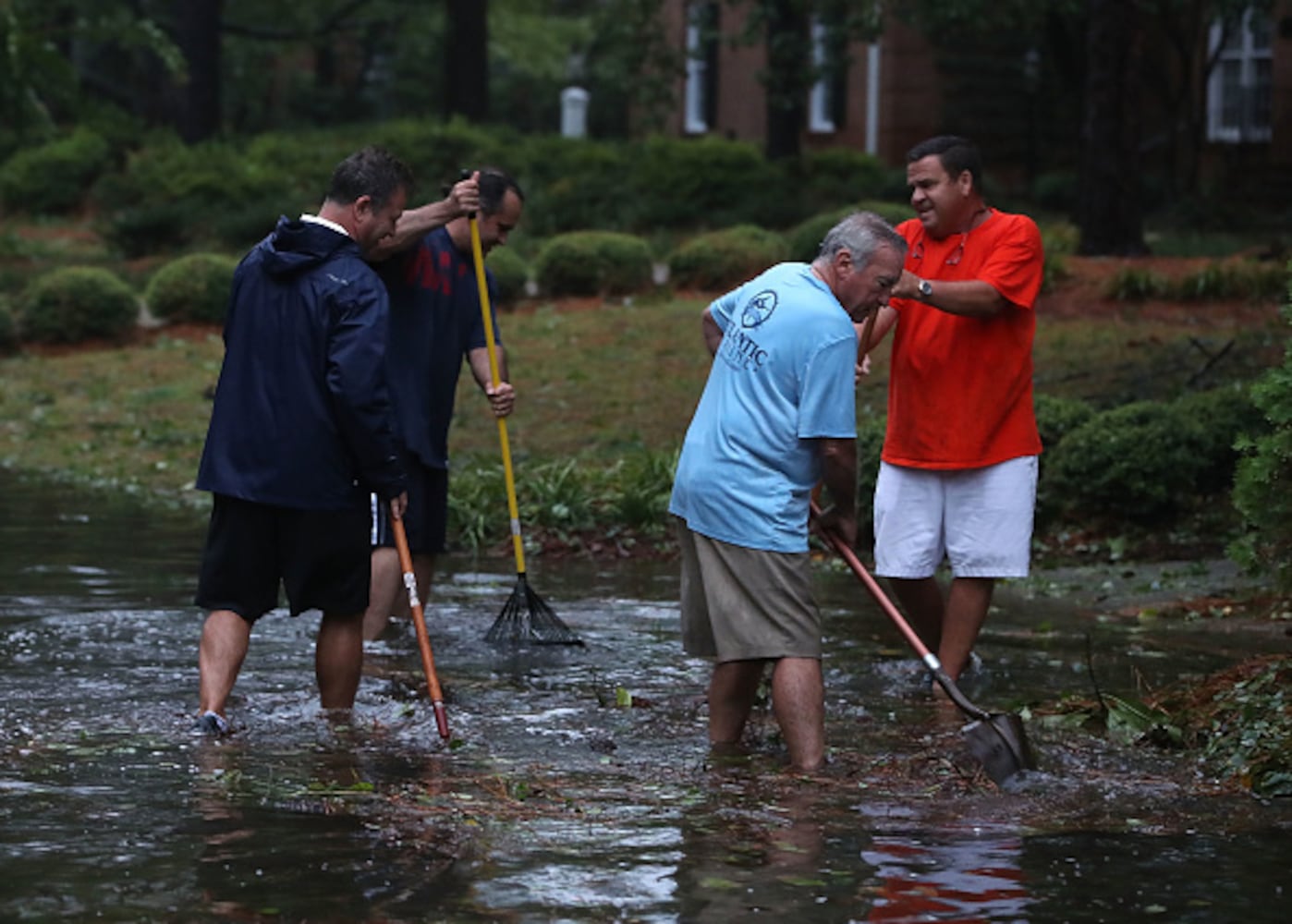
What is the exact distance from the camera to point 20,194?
3350cm

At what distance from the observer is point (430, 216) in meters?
8.15

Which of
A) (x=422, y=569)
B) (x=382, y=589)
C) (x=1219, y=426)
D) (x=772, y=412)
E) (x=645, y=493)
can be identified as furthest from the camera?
(x=645, y=493)

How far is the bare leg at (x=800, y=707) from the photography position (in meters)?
6.67

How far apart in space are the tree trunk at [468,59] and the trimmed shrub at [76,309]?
13.0m

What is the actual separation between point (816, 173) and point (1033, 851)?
25.8 m

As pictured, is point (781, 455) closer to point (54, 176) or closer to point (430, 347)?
point (430, 347)

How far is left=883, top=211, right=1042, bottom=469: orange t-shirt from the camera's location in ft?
26.1

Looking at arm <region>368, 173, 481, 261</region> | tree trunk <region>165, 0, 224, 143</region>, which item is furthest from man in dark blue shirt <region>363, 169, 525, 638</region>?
tree trunk <region>165, 0, 224, 143</region>

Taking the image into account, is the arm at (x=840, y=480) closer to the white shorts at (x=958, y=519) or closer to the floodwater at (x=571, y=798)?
the floodwater at (x=571, y=798)

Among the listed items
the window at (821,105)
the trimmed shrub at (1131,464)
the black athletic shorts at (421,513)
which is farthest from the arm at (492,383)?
the window at (821,105)

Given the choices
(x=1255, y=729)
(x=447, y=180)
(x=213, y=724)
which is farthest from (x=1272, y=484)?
(x=447, y=180)

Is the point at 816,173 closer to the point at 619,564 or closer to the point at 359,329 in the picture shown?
the point at 619,564

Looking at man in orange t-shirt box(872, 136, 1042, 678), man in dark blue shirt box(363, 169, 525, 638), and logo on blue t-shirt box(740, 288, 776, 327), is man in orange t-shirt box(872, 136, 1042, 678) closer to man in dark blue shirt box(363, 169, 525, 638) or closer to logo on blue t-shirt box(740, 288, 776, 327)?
logo on blue t-shirt box(740, 288, 776, 327)

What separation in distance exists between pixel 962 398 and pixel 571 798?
249 centimetres
